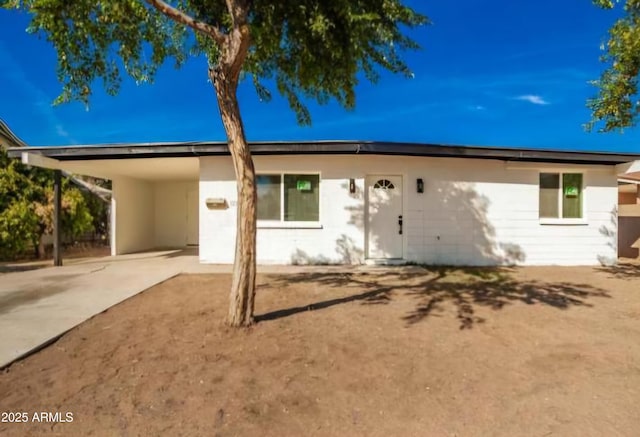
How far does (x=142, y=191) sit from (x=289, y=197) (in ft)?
24.9

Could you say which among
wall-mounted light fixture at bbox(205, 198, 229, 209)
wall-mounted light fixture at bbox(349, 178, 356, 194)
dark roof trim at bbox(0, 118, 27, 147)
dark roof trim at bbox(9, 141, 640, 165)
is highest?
dark roof trim at bbox(0, 118, 27, 147)

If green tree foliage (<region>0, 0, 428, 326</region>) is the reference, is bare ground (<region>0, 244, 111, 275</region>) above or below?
below

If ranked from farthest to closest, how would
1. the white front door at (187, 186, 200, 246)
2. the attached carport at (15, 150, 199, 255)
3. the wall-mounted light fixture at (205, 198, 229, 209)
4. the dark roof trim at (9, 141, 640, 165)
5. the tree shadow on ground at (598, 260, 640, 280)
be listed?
the white front door at (187, 186, 200, 246)
the wall-mounted light fixture at (205, 198, 229, 209)
the attached carport at (15, 150, 199, 255)
the dark roof trim at (9, 141, 640, 165)
the tree shadow on ground at (598, 260, 640, 280)

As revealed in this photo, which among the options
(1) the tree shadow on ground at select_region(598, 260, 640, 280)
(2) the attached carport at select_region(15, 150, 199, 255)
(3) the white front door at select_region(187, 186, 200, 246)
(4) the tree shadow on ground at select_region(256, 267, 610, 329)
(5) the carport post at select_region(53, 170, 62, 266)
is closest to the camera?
(4) the tree shadow on ground at select_region(256, 267, 610, 329)

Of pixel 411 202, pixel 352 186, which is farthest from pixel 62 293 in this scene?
pixel 411 202

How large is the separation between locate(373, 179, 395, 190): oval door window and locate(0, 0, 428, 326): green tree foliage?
342 cm

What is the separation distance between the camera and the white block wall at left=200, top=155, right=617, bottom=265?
8961mm

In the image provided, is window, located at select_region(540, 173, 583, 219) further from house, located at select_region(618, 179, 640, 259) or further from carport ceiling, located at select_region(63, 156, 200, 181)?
carport ceiling, located at select_region(63, 156, 200, 181)

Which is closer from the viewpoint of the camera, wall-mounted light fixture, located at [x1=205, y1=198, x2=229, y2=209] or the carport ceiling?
wall-mounted light fixture, located at [x1=205, y1=198, x2=229, y2=209]

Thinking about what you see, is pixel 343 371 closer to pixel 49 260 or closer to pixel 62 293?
pixel 62 293

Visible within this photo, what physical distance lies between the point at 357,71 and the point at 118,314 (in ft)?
16.3

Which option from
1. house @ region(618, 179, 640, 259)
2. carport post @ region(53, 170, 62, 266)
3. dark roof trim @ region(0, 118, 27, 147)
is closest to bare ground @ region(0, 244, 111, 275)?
carport post @ region(53, 170, 62, 266)

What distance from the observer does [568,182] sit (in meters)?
9.62

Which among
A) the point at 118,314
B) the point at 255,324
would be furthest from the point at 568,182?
the point at 118,314
